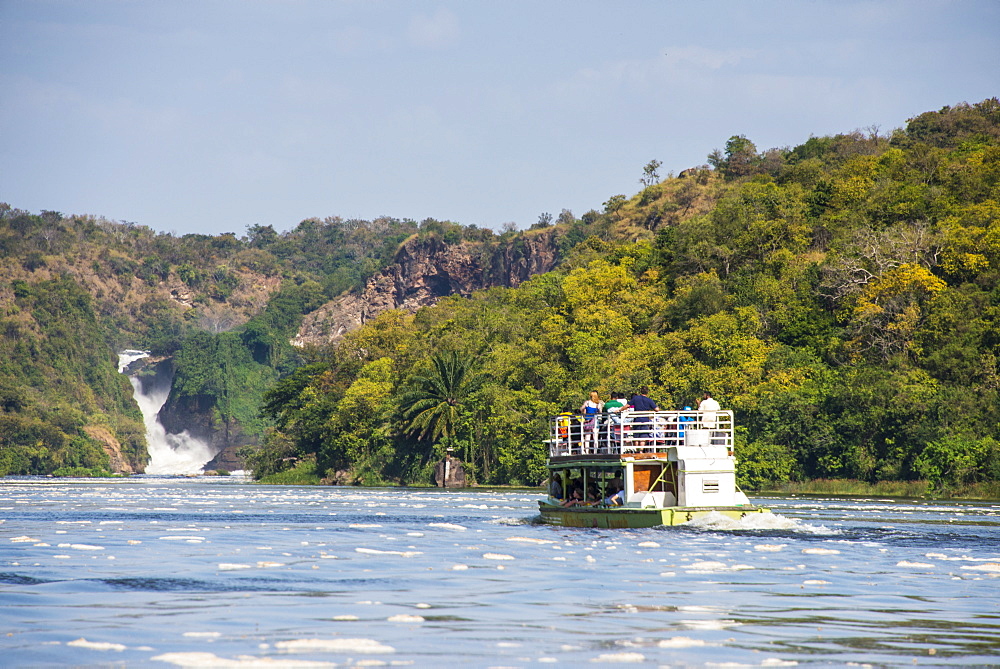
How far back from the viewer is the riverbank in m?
67.2

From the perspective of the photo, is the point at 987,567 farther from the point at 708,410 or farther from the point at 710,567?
the point at 708,410

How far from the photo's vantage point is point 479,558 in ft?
90.4

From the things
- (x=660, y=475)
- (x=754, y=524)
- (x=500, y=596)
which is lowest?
(x=500, y=596)

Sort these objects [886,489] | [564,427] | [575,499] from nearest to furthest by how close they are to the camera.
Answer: [575,499], [564,427], [886,489]

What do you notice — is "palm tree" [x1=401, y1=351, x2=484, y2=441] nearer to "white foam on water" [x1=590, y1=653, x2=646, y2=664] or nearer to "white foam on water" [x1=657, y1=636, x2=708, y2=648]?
"white foam on water" [x1=657, y1=636, x2=708, y2=648]

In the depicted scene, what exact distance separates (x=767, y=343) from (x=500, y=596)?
72.9 m

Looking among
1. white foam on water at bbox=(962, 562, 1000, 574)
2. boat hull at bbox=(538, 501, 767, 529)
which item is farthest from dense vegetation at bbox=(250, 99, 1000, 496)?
white foam on water at bbox=(962, 562, 1000, 574)

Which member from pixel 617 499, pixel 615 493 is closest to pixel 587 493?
pixel 615 493

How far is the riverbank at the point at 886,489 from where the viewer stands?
67.2m

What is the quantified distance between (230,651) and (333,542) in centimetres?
1744

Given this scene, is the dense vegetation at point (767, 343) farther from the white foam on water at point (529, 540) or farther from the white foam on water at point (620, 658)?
the white foam on water at point (620, 658)

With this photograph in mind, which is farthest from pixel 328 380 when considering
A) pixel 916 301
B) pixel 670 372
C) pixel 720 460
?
pixel 720 460

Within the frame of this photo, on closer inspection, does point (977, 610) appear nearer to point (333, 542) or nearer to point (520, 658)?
point (520, 658)

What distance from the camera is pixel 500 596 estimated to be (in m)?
20.6
